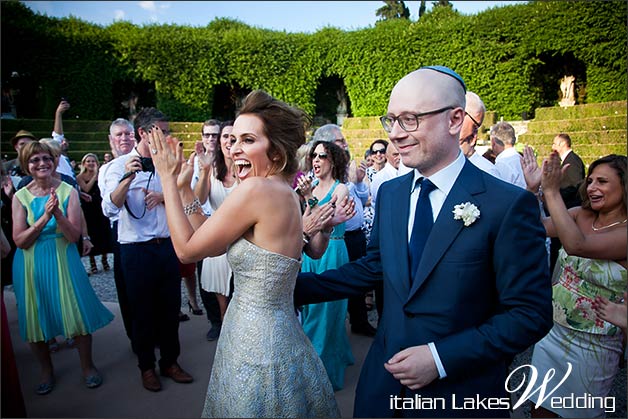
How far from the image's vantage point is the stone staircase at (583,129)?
10916 millimetres

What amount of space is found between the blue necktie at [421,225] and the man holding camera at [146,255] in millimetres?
2576

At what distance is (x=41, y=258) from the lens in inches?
147

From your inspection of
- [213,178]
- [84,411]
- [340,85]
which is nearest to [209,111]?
[340,85]

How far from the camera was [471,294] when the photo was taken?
1506mm

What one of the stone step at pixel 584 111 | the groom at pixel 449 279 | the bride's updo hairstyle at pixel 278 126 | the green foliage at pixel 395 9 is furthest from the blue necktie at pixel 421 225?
the green foliage at pixel 395 9

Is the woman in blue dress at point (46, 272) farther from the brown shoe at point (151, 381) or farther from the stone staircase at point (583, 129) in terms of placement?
the stone staircase at point (583, 129)

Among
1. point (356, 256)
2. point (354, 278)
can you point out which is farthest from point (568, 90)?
point (354, 278)

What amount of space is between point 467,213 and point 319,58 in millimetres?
20077

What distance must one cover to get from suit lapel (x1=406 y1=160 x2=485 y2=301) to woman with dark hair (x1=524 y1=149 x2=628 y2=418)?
1152 millimetres

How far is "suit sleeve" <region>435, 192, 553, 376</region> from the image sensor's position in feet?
4.76

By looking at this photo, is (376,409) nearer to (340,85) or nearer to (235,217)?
(235,217)

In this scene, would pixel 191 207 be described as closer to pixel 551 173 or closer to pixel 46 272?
pixel 551 173

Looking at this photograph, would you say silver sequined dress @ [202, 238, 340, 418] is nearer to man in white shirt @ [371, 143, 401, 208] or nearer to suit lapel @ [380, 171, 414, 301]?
suit lapel @ [380, 171, 414, 301]

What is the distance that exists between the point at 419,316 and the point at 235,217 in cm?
85
